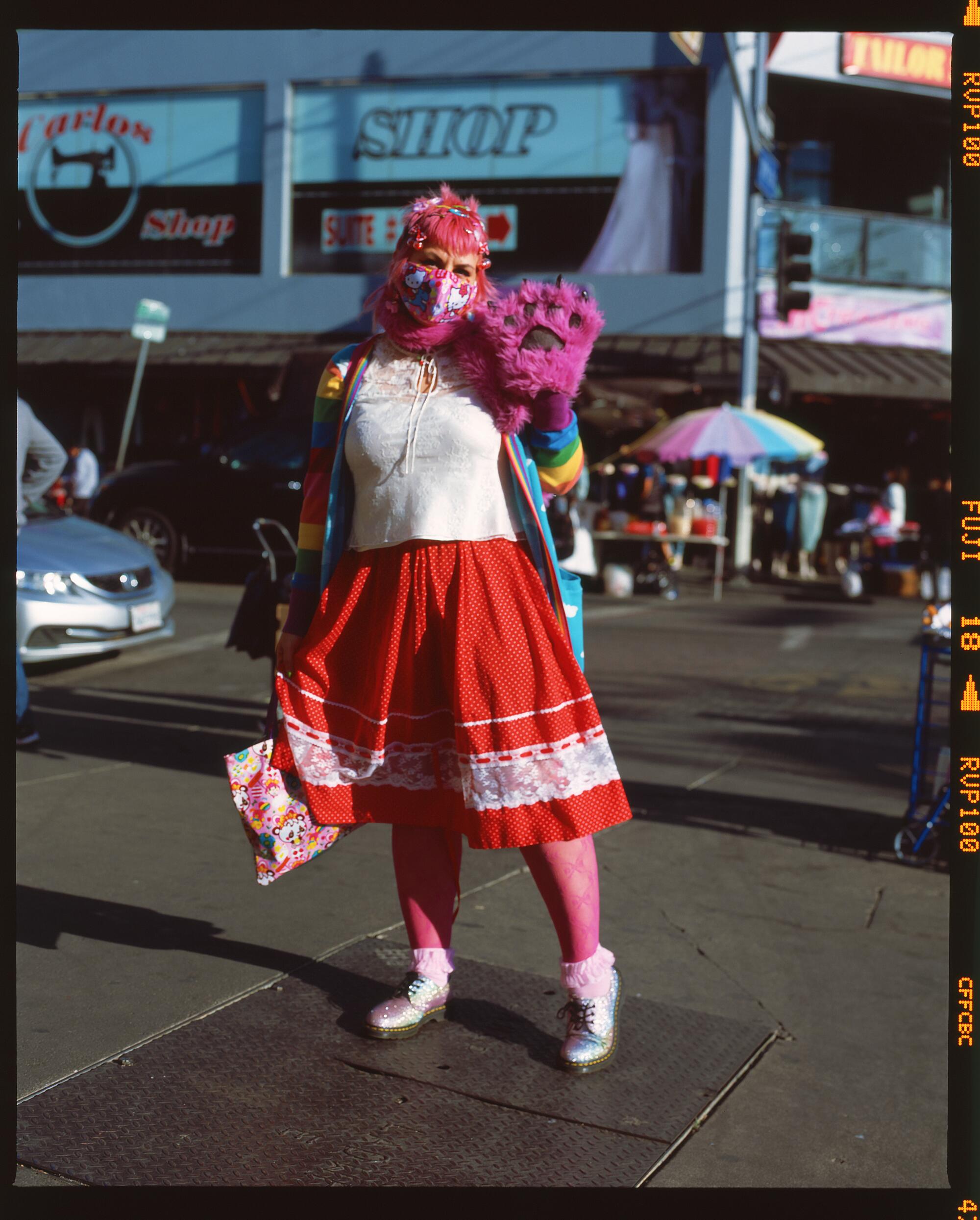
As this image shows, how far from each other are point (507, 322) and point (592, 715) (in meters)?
0.88

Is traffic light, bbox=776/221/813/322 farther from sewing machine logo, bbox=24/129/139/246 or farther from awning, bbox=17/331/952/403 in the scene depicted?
sewing machine logo, bbox=24/129/139/246

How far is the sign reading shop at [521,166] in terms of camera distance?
19984 millimetres

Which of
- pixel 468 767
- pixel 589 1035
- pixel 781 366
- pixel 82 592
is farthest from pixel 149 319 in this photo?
pixel 589 1035

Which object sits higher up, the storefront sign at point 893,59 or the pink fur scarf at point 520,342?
the storefront sign at point 893,59

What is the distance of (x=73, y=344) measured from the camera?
883 inches

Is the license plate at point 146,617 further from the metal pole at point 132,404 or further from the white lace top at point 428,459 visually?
the metal pole at point 132,404

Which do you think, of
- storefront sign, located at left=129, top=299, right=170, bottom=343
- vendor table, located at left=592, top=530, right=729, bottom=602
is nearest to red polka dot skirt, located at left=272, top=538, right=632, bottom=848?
vendor table, located at left=592, top=530, right=729, bottom=602

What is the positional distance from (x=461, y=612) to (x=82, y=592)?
559 centimetres

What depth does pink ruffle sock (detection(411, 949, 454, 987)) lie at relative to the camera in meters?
3.14

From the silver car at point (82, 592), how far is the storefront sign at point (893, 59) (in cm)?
1603

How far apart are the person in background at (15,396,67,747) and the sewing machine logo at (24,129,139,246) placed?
702 inches

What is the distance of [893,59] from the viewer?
2053 cm

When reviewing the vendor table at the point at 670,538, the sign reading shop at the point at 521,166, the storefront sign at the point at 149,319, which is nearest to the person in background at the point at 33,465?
the vendor table at the point at 670,538
